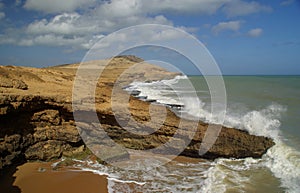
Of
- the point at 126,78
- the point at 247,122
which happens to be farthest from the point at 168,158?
the point at 126,78

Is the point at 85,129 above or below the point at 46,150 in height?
above

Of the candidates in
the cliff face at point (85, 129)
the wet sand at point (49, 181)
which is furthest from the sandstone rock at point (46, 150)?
the wet sand at point (49, 181)

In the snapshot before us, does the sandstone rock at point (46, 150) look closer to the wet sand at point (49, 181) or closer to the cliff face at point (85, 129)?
the cliff face at point (85, 129)

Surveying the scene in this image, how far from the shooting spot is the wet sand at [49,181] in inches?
257

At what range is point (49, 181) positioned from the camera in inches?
274

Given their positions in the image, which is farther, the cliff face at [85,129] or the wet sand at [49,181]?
the cliff face at [85,129]

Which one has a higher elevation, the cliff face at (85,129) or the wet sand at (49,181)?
the cliff face at (85,129)

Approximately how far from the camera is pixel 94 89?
893 cm

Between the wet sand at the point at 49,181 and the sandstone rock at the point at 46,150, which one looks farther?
the sandstone rock at the point at 46,150

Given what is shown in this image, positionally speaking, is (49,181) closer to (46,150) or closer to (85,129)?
(46,150)

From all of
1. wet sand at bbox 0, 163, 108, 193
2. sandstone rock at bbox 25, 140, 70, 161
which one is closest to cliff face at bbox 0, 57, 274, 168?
sandstone rock at bbox 25, 140, 70, 161

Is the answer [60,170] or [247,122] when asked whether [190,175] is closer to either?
[60,170]

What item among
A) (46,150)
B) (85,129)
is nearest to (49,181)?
(46,150)

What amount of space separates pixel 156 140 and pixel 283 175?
3928 millimetres
